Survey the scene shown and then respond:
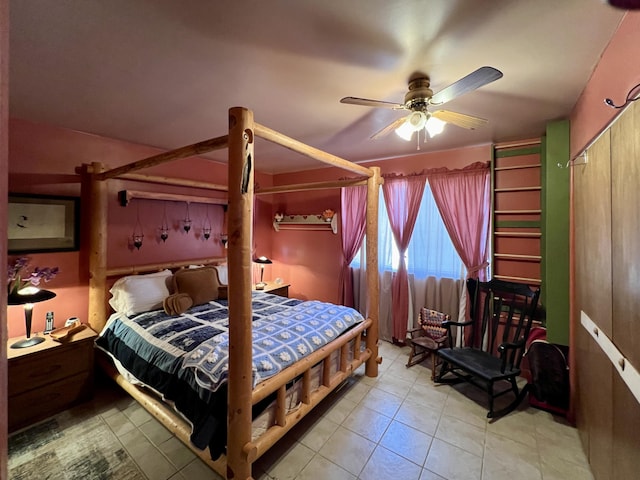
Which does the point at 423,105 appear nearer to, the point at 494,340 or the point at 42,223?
the point at 494,340

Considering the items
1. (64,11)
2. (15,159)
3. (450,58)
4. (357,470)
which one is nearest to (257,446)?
(357,470)

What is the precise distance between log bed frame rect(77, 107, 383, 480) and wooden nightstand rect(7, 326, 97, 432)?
251 mm

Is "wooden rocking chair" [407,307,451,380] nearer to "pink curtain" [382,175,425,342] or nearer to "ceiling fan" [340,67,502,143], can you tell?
"pink curtain" [382,175,425,342]

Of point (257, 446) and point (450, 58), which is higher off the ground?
point (450, 58)

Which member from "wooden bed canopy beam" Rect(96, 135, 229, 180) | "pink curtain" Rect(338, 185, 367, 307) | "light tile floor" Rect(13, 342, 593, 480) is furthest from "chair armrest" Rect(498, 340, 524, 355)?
"wooden bed canopy beam" Rect(96, 135, 229, 180)

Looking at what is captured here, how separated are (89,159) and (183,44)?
2161mm

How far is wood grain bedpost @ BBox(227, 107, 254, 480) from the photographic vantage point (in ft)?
4.80

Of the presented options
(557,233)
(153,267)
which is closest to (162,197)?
(153,267)

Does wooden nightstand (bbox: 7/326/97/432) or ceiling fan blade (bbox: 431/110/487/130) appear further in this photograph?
wooden nightstand (bbox: 7/326/97/432)

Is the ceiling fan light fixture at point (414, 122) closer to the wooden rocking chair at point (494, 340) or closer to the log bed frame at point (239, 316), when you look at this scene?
the log bed frame at point (239, 316)

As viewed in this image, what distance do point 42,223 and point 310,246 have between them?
10.2 ft

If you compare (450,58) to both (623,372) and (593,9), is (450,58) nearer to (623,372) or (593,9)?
(593,9)

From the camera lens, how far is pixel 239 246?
1488mm

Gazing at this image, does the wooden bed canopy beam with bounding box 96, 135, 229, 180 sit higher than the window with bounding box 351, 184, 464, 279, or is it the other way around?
the wooden bed canopy beam with bounding box 96, 135, 229, 180
